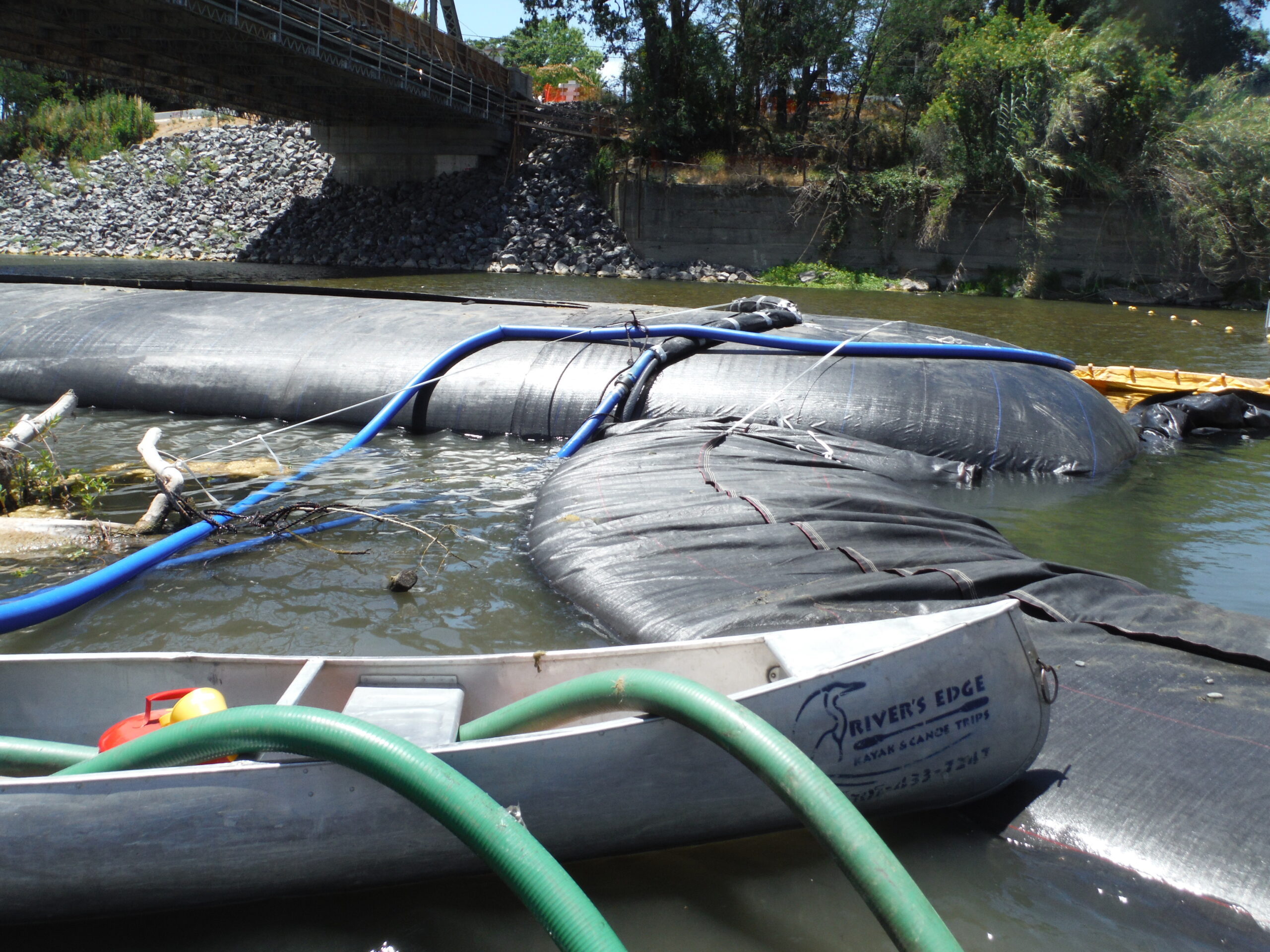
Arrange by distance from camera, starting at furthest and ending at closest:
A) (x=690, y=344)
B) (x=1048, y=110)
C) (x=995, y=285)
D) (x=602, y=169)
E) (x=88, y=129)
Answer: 1. (x=88, y=129)
2. (x=602, y=169)
3. (x=995, y=285)
4. (x=1048, y=110)
5. (x=690, y=344)

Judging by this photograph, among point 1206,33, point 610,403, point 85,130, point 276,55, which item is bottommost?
point 610,403

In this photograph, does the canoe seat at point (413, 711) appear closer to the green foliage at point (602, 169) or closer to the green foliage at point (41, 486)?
the green foliage at point (41, 486)

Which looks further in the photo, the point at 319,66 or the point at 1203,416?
the point at 319,66

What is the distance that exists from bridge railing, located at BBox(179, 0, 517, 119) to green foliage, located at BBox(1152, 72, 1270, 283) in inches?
684

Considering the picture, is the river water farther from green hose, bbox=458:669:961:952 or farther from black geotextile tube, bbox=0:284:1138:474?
green hose, bbox=458:669:961:952

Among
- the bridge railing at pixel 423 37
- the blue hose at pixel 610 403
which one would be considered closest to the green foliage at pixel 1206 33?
the bridge railing at pixel 423 37

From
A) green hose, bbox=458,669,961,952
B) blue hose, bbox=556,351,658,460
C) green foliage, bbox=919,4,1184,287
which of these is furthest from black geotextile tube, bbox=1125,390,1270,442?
green foliage, bbox=919,4,1184,287

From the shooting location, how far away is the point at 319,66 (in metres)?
18.5

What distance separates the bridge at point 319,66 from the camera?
624 inches

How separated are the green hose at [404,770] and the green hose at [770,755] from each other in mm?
310

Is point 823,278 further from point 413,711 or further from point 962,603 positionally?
point 413,711

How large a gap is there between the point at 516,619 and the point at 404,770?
74.2 inches

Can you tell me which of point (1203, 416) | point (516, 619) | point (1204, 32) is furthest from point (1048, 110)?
point (516, 619)

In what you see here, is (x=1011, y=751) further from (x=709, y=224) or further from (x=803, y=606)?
(x=709, y=224)
